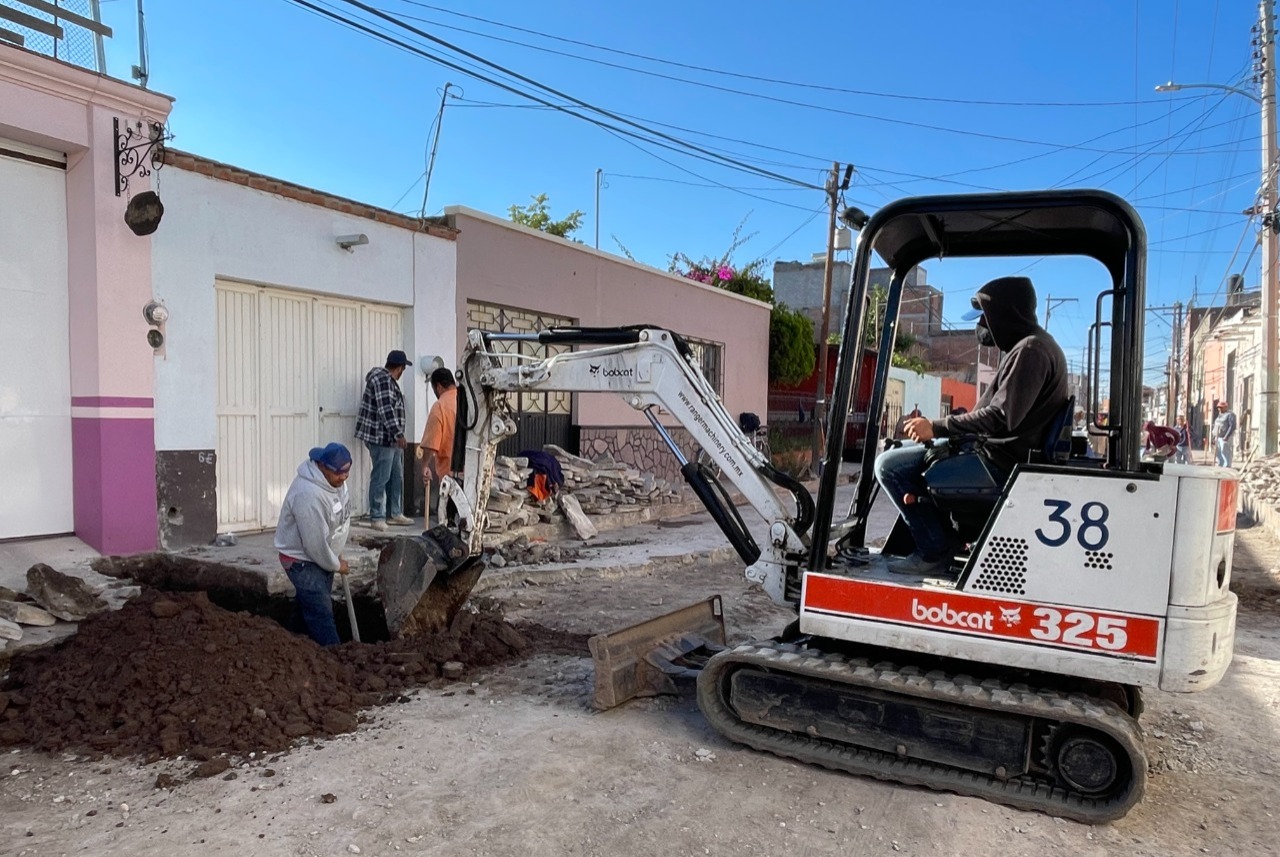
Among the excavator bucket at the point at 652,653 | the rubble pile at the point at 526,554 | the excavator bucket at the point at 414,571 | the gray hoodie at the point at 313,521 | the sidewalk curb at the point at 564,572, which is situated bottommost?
the sidewalk curb at the point at 564,572

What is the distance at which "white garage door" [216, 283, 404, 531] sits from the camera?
8.08 m

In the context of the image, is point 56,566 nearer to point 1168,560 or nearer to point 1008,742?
point 1008,742

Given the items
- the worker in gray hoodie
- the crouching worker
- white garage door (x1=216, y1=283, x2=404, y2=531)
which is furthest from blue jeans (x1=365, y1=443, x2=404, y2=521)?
the crouching worker

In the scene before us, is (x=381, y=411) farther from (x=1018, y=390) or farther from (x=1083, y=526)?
(x=1083, y=526)

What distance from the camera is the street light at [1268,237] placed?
1805cm

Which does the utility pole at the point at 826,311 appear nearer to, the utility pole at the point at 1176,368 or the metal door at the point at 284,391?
the metal door at the point at 284,391

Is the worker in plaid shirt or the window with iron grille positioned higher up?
the window with iron grille

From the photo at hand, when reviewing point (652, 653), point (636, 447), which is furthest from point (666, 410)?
point (636, 447)

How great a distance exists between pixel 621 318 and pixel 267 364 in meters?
6.29

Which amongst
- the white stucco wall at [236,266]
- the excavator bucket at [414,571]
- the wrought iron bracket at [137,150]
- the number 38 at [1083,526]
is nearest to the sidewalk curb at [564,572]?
the excavator bucket at [414,571]

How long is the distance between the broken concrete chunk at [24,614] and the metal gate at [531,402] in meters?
5.95

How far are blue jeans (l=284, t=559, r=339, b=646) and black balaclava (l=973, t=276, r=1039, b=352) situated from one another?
13.9 feet

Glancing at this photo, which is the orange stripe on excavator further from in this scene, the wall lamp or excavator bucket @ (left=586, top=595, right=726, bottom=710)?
the wall lamp

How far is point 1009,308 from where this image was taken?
14.1 feet
